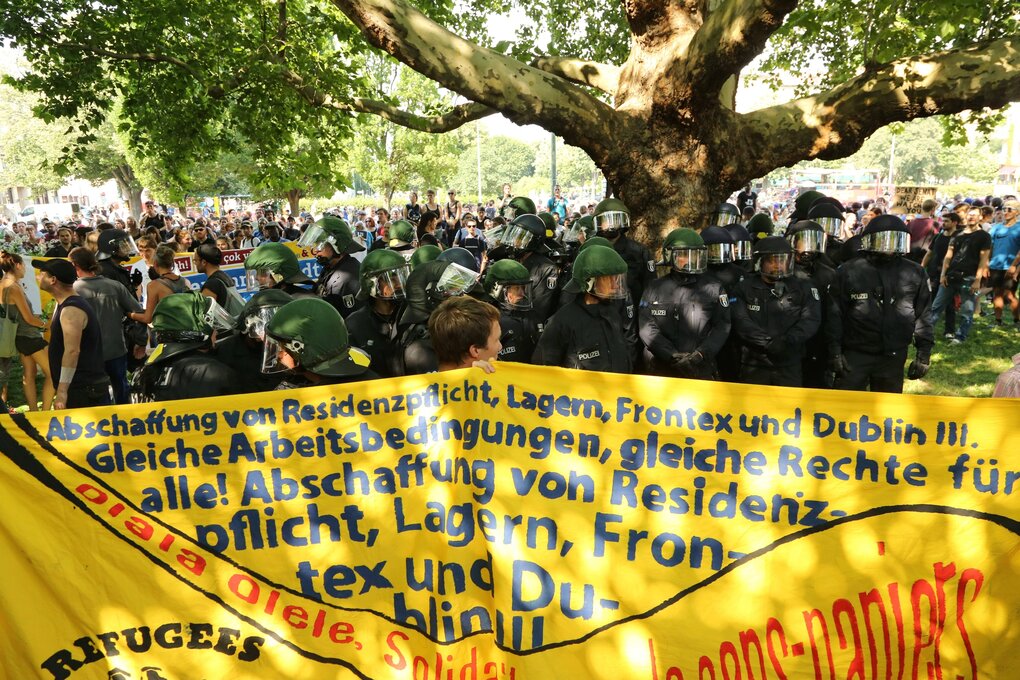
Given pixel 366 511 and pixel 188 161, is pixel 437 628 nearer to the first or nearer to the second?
pixel 366 511

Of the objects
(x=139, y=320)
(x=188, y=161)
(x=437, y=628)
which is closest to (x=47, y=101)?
(x=188, y=161)

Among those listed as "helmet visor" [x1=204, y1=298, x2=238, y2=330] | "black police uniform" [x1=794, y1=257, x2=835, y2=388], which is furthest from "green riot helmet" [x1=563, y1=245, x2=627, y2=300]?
"helmet visor" [x1=204, y1=298, x2=238, y2=330]

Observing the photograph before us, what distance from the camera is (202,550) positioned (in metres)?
2.95

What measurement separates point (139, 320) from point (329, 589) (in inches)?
220

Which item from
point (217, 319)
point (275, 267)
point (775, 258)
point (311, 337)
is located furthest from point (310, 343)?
point (775, 258)

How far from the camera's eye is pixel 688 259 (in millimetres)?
5957

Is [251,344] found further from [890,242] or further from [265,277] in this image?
[890,242]

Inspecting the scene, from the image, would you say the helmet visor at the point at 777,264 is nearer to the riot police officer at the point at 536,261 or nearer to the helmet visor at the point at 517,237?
the riot police officer at the point at 536,261

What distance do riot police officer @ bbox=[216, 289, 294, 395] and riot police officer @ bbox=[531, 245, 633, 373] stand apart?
1882 millimetres

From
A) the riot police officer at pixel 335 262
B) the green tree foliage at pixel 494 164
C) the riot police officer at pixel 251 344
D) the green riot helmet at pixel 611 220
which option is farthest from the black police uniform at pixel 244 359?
the green tree foliage at pixel 494 164

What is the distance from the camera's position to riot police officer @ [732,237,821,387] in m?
6.14

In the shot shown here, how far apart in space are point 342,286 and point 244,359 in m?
2.82

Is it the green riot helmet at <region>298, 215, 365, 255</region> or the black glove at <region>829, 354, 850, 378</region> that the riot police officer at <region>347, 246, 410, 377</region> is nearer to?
the green riot helmet at <region>298, 215, 365, 255</region>

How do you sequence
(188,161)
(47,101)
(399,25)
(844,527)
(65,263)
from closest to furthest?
(844,527), (65,263), (399,25), (47,101), (188,161)
